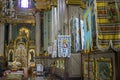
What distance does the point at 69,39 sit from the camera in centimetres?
1272

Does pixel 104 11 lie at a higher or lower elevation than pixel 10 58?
higher

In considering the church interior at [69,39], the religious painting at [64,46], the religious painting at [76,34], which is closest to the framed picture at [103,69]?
the church interior at [69,39]

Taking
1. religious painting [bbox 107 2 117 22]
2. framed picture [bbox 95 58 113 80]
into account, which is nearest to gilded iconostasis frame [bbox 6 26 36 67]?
framed picture [bbox 95 58 113 80]

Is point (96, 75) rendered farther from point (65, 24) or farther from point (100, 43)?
point (65, 24)

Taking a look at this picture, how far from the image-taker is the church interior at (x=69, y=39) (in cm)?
679

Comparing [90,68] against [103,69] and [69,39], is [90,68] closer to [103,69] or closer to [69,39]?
[103,69]

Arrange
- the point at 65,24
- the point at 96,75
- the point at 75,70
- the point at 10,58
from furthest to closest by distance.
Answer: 1. the point at 10,58
2. the point at 65,24
3. the point at 75,70
4. the point at 96,75

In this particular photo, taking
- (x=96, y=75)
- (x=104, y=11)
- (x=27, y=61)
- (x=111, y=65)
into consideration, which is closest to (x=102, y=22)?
(x=104, y=11)

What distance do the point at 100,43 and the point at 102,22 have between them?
0.66 m

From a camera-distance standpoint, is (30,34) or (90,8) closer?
(90,8)

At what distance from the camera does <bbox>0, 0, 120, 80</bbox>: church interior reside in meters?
6.79

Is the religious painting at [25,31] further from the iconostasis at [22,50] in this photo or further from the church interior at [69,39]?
the iconostasis at [22,50]

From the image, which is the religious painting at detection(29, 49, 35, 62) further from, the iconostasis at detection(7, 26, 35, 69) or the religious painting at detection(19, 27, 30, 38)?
the religious painting at detection(19, 27, 30, 38)

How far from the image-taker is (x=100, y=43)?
6.72 meters
